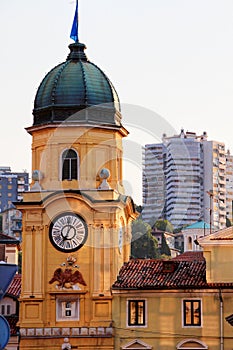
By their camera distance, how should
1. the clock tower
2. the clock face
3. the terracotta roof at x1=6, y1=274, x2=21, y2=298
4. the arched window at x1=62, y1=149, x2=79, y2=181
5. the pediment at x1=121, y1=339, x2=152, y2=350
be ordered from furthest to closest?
the terracotta roof at x1=6, y1=274, x2=21, y2=298, the arched window at x1=62, y1=149, x2=79, y2=181, the clock face, the clock tower, the pediment at x1=121, y1=339, x2=152, y2=350

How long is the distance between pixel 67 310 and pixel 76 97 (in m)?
11.1

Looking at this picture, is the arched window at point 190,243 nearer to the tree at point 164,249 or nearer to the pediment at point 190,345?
the tree at point 164,249

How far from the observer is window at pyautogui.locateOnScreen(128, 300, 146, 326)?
5694 centimetres

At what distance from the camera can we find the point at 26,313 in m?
57.8

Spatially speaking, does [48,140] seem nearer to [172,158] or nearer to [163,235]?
[172,158]

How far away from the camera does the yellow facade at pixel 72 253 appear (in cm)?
5716

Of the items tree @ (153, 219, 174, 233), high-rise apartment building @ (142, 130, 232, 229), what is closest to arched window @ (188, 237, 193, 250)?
high-rise apartment building @ (142, 130, 232, 229)

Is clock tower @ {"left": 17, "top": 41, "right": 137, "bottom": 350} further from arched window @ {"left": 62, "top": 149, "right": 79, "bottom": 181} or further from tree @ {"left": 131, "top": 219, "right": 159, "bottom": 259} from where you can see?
tree @ {"left": 131, "top": 219, "right": 159, "bottom": 259}

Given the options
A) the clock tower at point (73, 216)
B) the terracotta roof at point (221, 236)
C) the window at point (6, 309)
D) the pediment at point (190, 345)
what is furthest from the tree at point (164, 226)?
the pediment at point (190, 345)

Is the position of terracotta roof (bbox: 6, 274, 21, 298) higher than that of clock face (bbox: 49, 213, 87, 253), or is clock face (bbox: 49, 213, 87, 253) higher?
clock face (bbox: 49, 213, 87, 253)

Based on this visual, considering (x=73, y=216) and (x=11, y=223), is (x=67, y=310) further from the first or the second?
(x=11, y=223)

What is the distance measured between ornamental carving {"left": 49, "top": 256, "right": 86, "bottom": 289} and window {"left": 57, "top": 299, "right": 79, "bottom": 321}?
2.55 feet

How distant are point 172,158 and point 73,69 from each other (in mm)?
75715

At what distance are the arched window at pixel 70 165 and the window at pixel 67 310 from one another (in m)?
6.40
